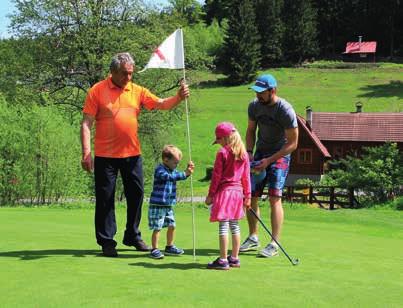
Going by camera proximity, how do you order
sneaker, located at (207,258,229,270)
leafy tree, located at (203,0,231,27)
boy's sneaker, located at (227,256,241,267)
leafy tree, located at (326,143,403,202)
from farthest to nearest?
leafy tree, located at (203,0,231,27) → leafy tree, located at (326,143,403,202) → boy's sneaker, located at (227,256,241,267) → sneaker, located at (207,258,229,270)

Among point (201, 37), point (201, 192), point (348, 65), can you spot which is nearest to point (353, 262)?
point (201, 192)

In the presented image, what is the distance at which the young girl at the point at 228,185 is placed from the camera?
643 cm

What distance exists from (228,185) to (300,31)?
106944mm

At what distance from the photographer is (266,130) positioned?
754cm

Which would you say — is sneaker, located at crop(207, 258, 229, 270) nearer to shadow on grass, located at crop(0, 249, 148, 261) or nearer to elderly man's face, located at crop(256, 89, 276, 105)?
shadow on grass, located at crop(0, 249, 148, 261)

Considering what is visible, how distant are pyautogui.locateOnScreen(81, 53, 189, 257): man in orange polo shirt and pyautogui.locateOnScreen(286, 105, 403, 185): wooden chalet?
45068mm

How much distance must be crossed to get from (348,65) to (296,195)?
6931cm

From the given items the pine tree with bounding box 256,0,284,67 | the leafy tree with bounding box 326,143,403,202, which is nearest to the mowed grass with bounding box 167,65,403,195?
the pine tree with bounding box 256,0,284,67

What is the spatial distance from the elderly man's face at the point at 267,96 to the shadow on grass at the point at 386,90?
72.5m

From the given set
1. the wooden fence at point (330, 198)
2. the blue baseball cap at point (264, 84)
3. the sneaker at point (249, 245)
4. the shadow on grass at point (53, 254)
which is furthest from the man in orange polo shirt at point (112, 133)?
the wooden fence at point (330, 198)

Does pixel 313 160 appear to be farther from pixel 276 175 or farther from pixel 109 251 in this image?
pixel 109 251

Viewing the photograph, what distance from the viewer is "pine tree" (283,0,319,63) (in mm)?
106950

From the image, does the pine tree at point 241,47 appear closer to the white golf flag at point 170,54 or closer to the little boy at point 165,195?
the white golf flag at point 170,54

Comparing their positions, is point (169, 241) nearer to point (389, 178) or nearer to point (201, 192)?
point (389, 178)
